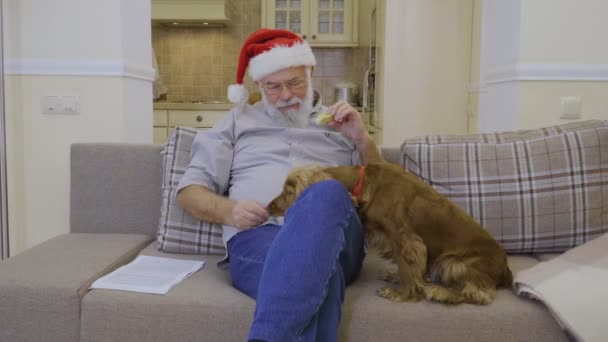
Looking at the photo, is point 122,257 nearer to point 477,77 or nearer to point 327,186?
point 327,186

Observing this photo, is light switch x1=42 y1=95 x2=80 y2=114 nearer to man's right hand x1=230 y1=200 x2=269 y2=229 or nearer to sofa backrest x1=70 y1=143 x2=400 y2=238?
sofa backrest x1=70 y1=143 x2=400 y2=238

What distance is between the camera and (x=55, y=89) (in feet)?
8.11

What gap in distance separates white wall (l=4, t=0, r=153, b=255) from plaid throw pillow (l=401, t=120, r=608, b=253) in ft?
4.60

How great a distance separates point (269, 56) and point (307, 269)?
964 millimetres

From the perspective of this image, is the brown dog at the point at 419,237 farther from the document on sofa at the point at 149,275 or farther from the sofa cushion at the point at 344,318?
the document on sofa at the point at 149,275

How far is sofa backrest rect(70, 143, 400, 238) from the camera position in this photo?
2123 millimetres

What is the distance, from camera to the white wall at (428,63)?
3.83m

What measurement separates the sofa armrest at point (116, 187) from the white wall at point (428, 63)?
2162 millimetres

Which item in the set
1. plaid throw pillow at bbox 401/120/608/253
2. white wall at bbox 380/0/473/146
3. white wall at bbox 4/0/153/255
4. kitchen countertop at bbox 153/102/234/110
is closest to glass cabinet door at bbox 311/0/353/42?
kitchen countertop at bbox 153/102/234/110

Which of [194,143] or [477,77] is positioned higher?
[477,77]

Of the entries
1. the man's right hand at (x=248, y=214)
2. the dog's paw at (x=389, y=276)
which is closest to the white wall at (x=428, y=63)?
the dog's paw at (x=389, y=276)

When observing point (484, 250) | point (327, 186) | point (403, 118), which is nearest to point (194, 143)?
point (327, 186)

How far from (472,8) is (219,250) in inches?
104

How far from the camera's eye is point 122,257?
6.16 ft
